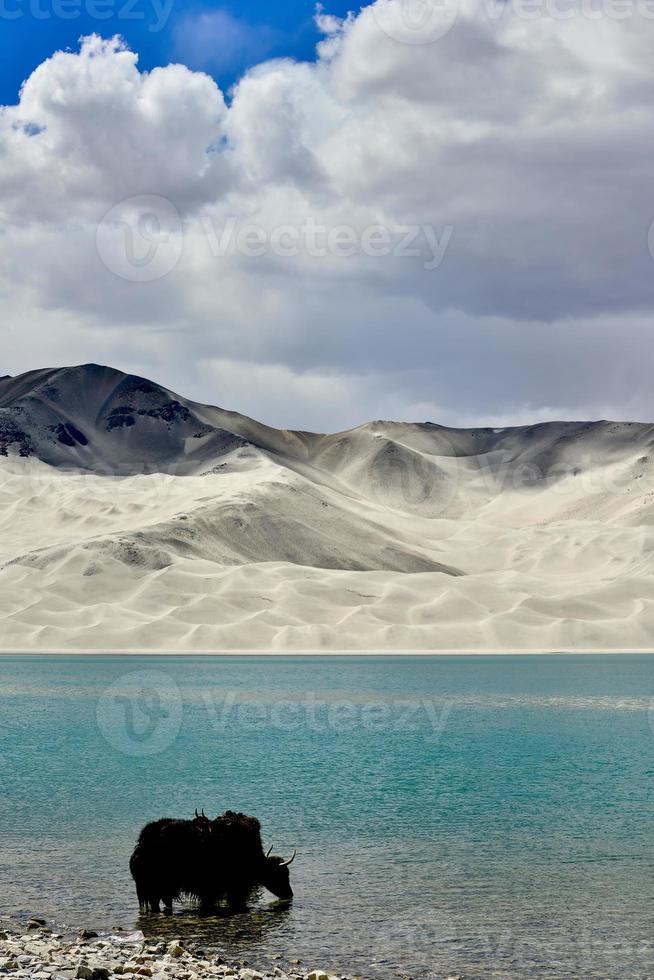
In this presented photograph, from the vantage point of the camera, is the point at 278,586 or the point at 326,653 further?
the point at 278,586

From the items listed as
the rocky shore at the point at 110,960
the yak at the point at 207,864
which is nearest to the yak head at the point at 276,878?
the yak at the point at 207,864

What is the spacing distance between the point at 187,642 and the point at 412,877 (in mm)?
107652

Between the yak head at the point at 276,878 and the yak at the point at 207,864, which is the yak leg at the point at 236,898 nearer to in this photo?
the yak at the point at 207,864

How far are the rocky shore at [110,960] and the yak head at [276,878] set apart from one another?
233 cm

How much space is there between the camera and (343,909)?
18.0m

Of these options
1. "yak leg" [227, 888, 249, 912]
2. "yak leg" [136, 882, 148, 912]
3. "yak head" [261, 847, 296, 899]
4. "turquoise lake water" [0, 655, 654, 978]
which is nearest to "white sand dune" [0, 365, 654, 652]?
"turquoise lake water" [0, 655, 654, 978]

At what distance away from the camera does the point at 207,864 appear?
1858 cm

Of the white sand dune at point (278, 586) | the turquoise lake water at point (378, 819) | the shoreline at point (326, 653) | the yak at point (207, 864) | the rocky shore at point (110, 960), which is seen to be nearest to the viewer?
the rocky shore at point (110, 960)

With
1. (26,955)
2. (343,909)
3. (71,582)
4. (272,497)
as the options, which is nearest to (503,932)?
(343,909)

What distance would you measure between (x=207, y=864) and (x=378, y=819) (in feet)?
23.7

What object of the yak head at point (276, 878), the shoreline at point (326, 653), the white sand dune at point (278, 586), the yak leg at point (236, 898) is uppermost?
the white sand dune at point (278, 586)

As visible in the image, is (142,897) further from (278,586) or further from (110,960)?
(278,586)

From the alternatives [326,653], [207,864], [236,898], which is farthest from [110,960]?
[326,653]

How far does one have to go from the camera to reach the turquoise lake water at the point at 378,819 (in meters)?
16.7
